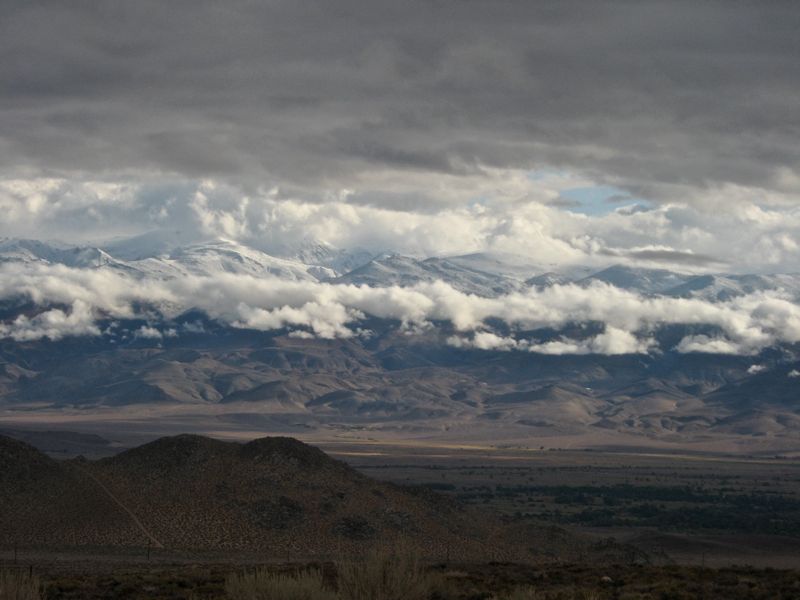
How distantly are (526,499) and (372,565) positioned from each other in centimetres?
11896

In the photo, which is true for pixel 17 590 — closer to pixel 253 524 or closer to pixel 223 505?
pixel 253 524

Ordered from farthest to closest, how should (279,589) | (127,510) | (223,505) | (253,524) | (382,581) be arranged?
1. (223,505)
2. (127,510)
3. (253,524)
4. (382,581)
5. (279,589)

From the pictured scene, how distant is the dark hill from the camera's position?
7812cm

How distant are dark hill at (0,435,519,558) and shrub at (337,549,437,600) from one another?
112 feet

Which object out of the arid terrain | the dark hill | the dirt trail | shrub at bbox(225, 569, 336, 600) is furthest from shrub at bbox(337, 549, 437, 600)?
the dirt trail

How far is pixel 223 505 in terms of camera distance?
83.0 meters

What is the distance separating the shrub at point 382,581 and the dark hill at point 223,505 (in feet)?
112

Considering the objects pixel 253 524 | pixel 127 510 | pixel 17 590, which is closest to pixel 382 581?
pixel 17 590

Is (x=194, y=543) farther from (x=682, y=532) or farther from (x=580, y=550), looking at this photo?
(x=682, y=532)

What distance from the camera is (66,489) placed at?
8388 centimetres

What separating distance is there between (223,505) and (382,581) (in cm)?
4403

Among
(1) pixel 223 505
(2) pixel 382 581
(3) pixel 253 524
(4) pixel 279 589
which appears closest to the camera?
(4) pixel 279 589

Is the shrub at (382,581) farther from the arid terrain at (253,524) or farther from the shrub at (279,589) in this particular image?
the arid terrain at (253,524)

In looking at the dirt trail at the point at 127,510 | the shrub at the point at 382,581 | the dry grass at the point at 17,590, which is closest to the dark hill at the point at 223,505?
the dirt trail at the point at 127,510
